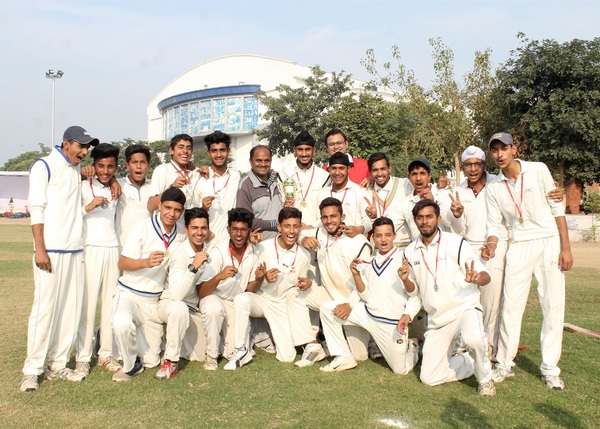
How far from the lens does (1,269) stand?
13.8m

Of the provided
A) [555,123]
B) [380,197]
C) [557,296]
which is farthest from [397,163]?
[557,296]

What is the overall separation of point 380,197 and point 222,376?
2.79 meters

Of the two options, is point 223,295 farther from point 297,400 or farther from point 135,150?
point 135,150

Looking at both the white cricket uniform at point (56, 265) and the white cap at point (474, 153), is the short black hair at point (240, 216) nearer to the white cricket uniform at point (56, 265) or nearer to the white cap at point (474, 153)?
the white cricket uniform at point (56, 265)

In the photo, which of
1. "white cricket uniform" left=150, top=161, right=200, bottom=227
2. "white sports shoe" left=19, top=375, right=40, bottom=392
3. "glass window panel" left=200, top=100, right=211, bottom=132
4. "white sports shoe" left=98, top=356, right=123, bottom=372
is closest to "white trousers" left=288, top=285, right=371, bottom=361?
"white cricket uniform" left=150, top=161, right=200, bottom=227

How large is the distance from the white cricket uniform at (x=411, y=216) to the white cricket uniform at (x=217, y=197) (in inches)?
77.4

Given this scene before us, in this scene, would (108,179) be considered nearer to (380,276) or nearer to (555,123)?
(380,276)

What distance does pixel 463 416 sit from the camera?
4.49 metres

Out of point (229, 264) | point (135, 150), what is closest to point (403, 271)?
point (229, 264)

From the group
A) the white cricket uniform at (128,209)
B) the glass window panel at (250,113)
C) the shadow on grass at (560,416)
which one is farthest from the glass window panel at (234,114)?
the shadow on grass at (560,416)

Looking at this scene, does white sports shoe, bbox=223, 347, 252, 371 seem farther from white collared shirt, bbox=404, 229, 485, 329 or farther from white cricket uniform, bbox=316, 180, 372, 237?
white collared shirt, bbox=404, 229, 485, 329

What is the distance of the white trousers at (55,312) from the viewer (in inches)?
206

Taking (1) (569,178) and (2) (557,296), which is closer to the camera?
(2) (557,296)

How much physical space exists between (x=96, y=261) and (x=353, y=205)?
2.97 m
